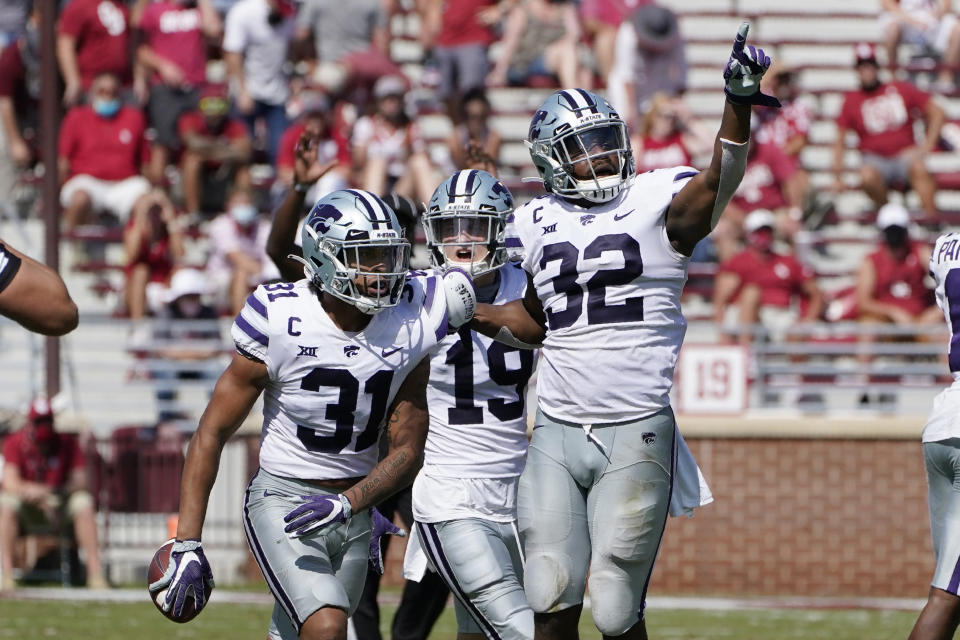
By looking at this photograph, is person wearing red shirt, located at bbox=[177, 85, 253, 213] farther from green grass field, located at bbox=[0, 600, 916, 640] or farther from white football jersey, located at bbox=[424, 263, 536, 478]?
white football jersey, located at bbox=[424, 263, 536, 478]

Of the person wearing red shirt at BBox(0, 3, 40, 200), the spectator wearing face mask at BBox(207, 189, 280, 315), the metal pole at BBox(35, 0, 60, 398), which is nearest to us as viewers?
the metal pole at BBox(35, 0, 60, 398)

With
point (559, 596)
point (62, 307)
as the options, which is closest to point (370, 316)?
point (559, 596)

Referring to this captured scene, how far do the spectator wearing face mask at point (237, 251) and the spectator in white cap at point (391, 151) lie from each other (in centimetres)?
91

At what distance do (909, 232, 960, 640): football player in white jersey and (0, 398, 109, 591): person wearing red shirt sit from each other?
6267 millimetres

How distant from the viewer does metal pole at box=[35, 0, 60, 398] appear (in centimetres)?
1127

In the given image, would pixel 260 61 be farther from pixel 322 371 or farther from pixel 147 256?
pixel 322 371

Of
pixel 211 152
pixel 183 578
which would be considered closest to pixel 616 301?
pixel 183 578

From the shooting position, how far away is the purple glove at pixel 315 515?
4.83 metres

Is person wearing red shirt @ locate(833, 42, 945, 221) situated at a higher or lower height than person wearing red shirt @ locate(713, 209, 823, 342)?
higher

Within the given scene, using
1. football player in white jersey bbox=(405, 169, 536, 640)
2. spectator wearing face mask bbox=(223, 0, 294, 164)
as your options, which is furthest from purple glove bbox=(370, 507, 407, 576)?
spectator wearing face mask bbox=(223, 0, 294, 164)

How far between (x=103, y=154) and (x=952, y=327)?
843cm

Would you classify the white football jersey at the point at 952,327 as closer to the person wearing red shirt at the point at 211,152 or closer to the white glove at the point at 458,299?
the white glove at the point at 458,299

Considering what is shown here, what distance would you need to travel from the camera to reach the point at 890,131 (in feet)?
42.4

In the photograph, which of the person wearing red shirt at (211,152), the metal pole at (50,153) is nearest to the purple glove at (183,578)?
the metal pole at (50,153)
